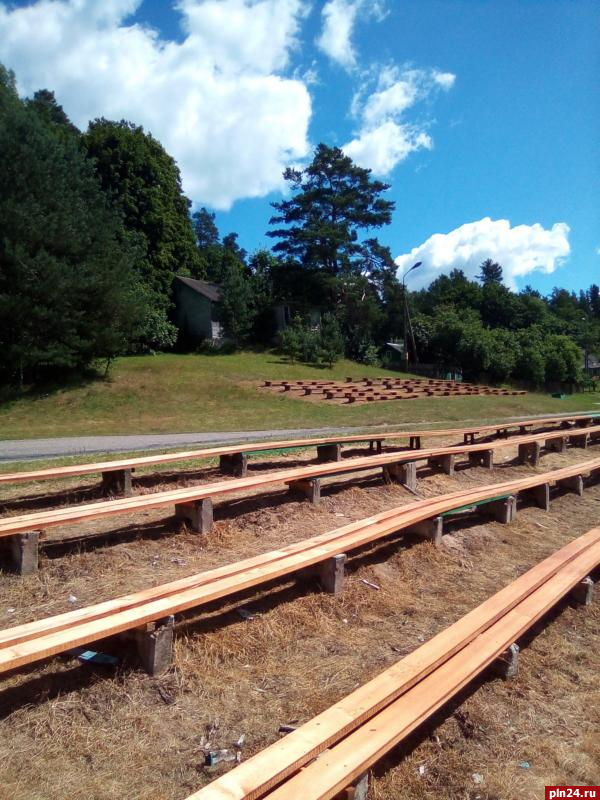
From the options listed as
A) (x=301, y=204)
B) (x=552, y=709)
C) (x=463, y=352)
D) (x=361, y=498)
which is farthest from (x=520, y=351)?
(x=552, y=709)

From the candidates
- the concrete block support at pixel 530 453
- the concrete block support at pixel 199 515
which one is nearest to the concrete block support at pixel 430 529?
the concrete block support at pixel 199 515

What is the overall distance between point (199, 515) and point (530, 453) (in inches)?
268

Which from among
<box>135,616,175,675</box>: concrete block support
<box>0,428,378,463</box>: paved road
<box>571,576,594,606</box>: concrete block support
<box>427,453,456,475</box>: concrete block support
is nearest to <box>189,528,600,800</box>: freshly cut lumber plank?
<box>571,576,594,606</box>: concrete block support

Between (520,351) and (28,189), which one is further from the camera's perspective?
(520,351)

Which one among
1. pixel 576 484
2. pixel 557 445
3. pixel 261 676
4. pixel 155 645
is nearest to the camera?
pixel 155 645

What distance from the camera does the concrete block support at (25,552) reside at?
3949 mm

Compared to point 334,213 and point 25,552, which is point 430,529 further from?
point 334,213

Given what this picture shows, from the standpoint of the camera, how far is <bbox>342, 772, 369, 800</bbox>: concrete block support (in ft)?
7.25

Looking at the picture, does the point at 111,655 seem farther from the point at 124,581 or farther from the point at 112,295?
the point at 112,295

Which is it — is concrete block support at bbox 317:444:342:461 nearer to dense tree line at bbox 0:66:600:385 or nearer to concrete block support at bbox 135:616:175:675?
concrete block support at bbox 135:616:175:675

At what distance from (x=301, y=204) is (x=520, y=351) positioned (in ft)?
66.3

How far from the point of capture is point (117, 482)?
5.75m

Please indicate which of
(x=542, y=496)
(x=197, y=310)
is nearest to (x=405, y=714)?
(x=542, y=496)

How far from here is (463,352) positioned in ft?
145
